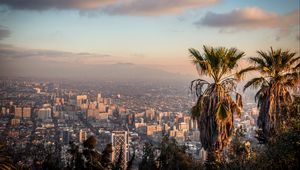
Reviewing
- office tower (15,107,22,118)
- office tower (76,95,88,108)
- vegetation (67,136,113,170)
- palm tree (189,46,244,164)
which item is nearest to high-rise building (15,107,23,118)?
office tower (15,107,22,118)

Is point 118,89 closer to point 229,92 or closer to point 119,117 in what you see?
point 119,117

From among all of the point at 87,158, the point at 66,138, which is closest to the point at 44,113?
the point at 66,138

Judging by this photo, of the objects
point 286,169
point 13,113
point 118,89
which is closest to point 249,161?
point 286,169

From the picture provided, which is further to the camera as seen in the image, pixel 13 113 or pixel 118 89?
pixel 118 89

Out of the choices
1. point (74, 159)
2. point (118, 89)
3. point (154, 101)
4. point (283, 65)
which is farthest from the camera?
point (118, 89)

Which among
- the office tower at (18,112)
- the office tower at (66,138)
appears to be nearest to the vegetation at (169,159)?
the office tower at (66,138)

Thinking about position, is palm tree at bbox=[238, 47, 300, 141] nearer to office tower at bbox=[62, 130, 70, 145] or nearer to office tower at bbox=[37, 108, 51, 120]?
office tower at bbox=[62, 130, 70, 145]

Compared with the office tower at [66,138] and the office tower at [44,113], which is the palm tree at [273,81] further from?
the office tower at [44,113]

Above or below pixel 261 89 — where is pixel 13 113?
below
